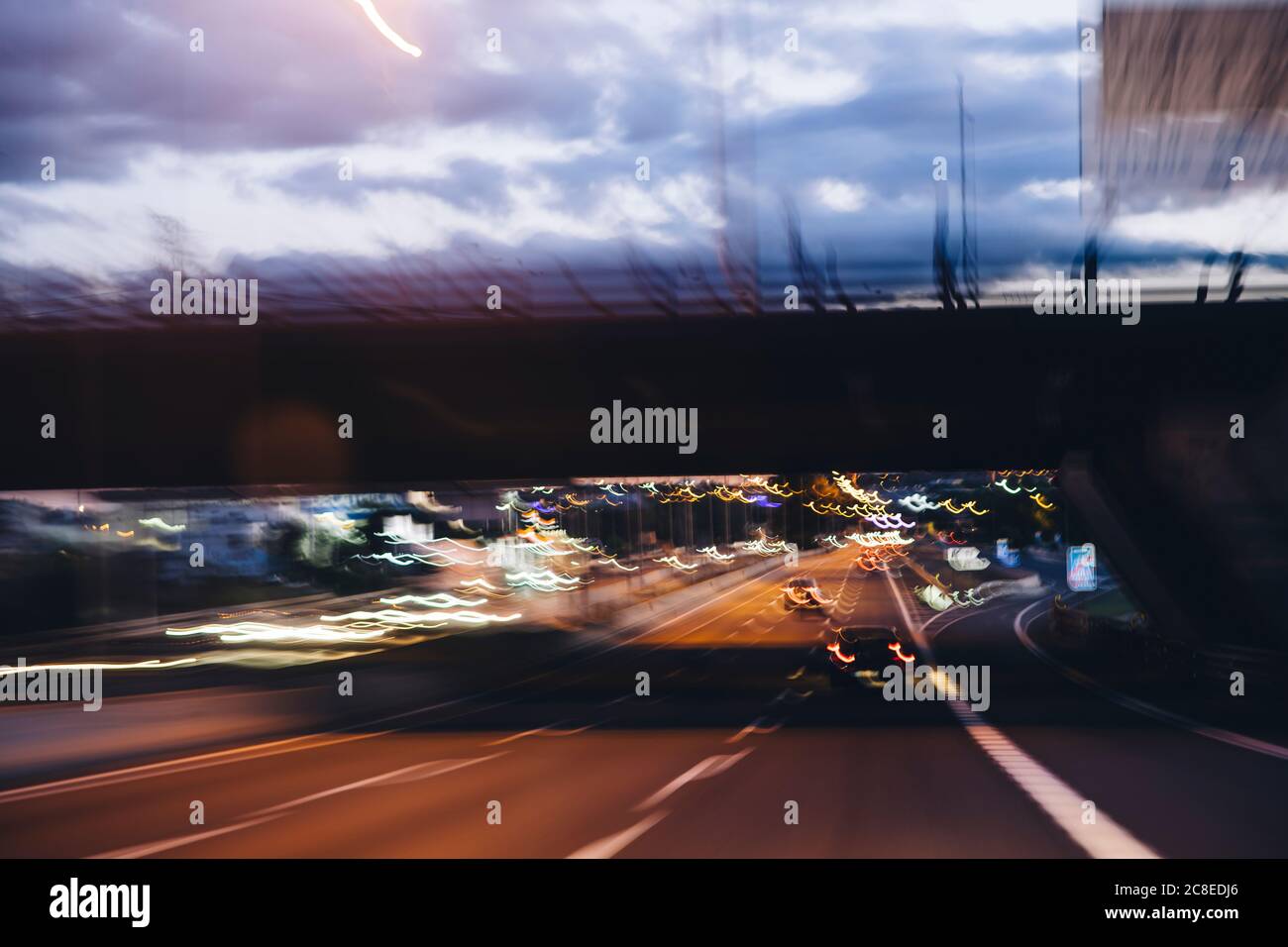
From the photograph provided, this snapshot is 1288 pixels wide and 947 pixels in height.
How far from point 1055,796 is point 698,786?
3717mm

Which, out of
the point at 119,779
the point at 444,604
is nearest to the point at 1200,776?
the point at 119,779

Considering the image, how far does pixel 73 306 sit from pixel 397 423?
6.51 m

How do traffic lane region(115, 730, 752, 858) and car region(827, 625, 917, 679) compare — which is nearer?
traffic lane region(115, 730, 752, 858)

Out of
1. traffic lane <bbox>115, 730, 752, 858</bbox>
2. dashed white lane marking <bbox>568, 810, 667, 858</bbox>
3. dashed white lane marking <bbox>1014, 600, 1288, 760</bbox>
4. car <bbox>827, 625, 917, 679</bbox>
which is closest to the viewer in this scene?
dashed white lane marking <bbox>568, 810, 667, 858</bbox>

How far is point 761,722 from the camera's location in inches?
833

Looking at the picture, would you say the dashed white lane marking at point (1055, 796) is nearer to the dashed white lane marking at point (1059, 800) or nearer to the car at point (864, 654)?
the dashed white lane marking at point (1059, 800)

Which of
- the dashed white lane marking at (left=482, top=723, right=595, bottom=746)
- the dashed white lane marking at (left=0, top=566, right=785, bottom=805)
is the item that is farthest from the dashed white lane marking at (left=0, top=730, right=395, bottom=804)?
the dashed white lane marking at (left=482, top=723, right=595, bottom=746)

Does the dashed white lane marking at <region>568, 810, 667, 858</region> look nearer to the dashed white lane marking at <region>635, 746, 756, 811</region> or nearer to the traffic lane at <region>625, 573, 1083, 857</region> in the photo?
the traffic lane at <region>625, 573, 1083, 857</region>

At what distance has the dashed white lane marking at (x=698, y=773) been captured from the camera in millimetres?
13047

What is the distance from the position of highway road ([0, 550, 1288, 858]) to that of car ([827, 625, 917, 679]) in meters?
0.40

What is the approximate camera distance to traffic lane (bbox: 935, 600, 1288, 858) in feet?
34.5

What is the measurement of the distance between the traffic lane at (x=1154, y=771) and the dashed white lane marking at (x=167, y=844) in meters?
7.78

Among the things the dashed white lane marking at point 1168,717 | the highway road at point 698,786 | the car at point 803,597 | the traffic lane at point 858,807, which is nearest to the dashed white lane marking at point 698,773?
the highway road at point 698,786
